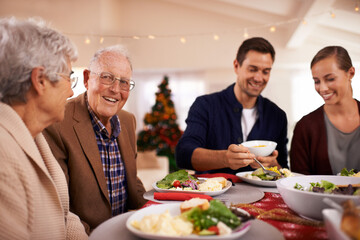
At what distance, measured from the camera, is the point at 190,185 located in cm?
121

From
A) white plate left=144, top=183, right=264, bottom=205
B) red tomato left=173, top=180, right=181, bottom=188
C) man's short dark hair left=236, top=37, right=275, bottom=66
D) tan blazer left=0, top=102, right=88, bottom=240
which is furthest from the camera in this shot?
man's short dark hair left=236, top=37, right=275, bottom=66

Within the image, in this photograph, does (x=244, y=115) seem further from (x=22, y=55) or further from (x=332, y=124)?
(x=22, y=55)

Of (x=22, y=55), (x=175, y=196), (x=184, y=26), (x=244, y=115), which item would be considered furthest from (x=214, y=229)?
(x=184, y=26)

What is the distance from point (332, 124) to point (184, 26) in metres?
6.28

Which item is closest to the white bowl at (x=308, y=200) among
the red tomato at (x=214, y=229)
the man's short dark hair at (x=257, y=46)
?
the red tomato at (x=214, y=229)

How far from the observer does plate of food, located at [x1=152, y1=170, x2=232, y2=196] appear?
1.14 meters

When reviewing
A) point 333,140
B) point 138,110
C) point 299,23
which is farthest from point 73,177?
point 138,110

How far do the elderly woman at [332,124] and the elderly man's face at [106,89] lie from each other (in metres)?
1.11

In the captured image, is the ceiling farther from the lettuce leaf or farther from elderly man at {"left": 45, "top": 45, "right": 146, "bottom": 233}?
the lettuce leaf

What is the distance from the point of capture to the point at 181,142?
2043 mm

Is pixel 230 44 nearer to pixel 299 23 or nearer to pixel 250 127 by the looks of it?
pixel 299 23

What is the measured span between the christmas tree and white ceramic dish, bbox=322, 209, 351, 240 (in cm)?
550

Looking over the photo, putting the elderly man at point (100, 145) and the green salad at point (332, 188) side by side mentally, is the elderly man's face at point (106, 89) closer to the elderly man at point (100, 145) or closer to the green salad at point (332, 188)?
the elderly man at point (100, 145)

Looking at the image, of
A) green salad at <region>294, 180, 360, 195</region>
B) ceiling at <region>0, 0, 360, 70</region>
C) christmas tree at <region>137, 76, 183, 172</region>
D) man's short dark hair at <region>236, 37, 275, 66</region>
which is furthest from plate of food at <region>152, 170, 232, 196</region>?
christmas tree at <region>137, 76, 183, 172</region>
